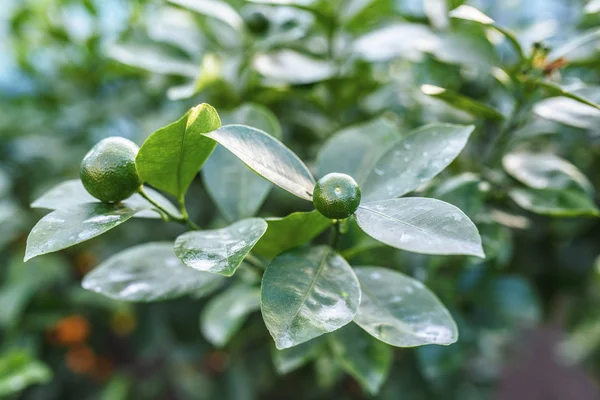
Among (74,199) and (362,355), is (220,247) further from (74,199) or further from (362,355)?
(362,355)

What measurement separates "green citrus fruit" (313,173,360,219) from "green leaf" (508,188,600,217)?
0.34m

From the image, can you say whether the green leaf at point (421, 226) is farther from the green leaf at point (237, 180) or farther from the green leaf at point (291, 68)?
the green leaf at point (291, 68)

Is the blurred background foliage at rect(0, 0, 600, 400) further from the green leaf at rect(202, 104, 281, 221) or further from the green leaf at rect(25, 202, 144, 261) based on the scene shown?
the green leaf at rect(25, 202, 144, 261)

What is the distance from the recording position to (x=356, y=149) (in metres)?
0.62

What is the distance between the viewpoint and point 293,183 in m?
0.45

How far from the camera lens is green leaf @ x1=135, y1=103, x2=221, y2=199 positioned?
1.44 feet

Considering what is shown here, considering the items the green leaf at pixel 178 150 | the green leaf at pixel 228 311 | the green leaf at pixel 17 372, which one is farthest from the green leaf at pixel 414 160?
the green leaf at pixel 17 372

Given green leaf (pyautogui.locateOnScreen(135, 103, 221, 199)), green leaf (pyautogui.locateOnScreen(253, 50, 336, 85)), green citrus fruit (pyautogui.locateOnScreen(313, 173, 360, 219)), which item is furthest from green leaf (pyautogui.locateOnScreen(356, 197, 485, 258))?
green leaf (pyautogui.locateOnScreen(253, 50, 336, 85))

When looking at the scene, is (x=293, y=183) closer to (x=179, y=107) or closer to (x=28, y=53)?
(x=179, y=107)

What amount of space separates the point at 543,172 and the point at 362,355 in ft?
1.14

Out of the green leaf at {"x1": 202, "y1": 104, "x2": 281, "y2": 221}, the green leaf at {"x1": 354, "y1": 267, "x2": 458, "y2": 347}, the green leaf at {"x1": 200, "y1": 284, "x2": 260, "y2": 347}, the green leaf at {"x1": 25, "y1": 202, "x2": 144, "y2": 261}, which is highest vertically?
the green leaf at {"x1": 25, "y1": 202, "x2": 144, "y2": 261}

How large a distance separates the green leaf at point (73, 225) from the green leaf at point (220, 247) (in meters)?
0.06

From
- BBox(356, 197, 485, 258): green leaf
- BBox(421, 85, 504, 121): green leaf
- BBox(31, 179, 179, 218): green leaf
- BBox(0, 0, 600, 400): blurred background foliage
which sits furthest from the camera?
BBox(0, 0, 600, 400): blurred background foliage

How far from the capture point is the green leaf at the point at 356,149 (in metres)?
0.60
